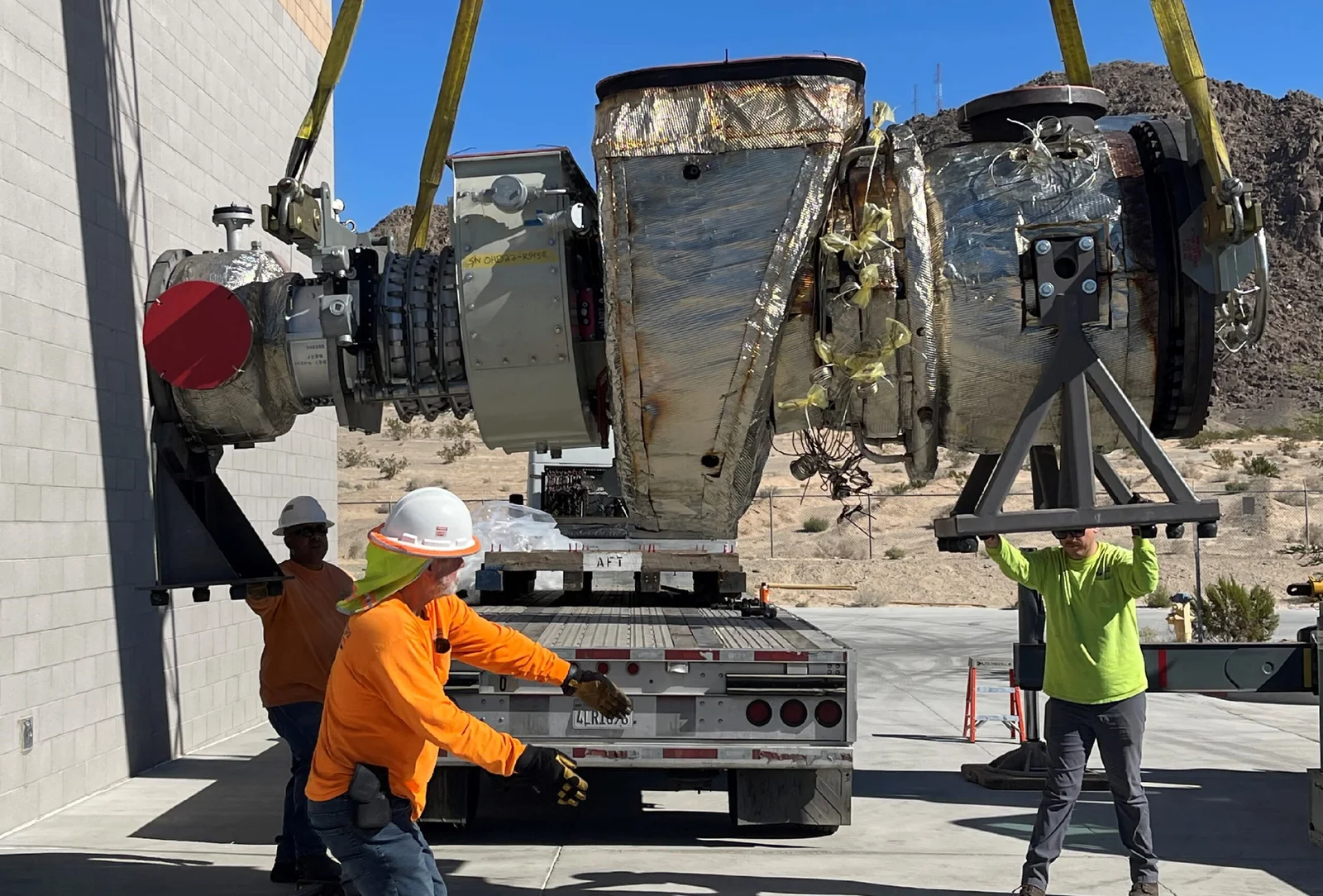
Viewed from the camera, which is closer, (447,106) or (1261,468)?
(447,106)

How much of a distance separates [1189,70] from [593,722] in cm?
398

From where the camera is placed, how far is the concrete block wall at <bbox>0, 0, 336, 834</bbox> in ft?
24.3

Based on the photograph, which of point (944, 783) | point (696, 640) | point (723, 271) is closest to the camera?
point (723, 271)

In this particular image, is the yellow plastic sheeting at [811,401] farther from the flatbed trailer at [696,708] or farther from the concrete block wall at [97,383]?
the concrete block wall at [97,383]

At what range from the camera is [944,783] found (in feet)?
30.0

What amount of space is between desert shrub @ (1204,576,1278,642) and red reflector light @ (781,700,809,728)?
1404cm

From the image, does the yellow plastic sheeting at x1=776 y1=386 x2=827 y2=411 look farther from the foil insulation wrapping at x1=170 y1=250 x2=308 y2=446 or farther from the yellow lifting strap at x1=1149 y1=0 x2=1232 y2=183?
the foil insulation wrapping at x1=170 y1=250 x2=308 y2=446

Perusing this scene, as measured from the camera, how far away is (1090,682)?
600cm

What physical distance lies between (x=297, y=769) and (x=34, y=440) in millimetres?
2665

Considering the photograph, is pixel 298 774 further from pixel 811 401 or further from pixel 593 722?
pixel 811 401

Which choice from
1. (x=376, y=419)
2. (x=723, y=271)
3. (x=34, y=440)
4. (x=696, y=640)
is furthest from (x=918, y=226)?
(x=34, y=440)

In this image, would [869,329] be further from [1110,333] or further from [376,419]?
[376,419]

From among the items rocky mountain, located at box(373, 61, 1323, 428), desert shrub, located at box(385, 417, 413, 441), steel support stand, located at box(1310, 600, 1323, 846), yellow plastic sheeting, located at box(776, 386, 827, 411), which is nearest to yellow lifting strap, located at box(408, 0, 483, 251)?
yellow plastic sheeting, located at box(776, 386, 827, 411)

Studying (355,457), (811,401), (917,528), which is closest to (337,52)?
(811,401)
